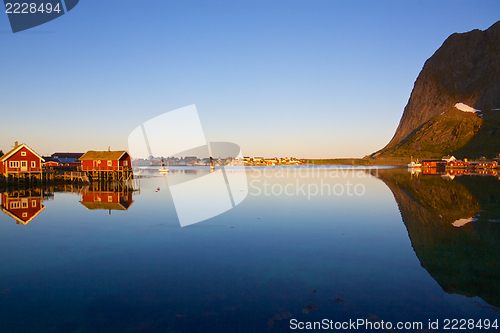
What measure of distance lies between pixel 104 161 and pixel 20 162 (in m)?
13.6

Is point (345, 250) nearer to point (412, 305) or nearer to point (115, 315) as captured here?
point (412, 305)

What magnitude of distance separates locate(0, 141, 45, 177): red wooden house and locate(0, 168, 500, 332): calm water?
32787mm

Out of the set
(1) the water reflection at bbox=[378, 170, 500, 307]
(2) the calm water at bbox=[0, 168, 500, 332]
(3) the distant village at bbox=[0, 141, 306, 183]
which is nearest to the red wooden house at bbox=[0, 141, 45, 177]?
(3) the distant village at bbox=[0, 141, 306, 183]

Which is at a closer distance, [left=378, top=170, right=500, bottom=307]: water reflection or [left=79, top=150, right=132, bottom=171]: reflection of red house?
[left=378, top=170, right=500, bottom=307]: water reflection

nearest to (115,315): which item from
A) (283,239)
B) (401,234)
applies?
(283,239)

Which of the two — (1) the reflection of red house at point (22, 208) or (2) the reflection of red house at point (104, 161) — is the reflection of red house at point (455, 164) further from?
(1) the reflection of red house at point (22, 208)

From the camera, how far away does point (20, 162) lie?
5088 cm

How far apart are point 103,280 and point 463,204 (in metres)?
30.7

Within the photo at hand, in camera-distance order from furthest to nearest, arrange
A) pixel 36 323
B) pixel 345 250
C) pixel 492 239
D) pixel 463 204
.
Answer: pixel 463 204 → pixel 492 239 → pixel 345 250 → pixel 36 323

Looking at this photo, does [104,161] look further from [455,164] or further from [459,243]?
[455,164]

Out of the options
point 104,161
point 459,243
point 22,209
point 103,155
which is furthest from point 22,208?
point 103,155

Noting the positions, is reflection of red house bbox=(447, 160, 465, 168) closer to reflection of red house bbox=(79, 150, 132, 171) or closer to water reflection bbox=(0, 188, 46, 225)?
reflection of red house bbox=(79, 150, 132, 171)

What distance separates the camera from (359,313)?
862 cm

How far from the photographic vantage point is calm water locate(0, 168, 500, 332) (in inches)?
337
